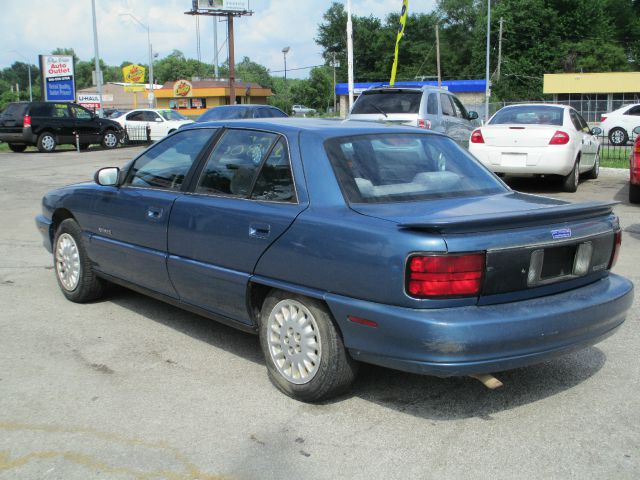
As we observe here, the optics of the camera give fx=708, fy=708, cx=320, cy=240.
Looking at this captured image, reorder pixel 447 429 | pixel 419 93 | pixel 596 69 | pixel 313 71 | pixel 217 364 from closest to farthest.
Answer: pixel 447 429 < pixel 217 364 < pixel 419 93 < pixel 596 69 < pixel 313 71

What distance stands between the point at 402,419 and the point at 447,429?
0.25 meters

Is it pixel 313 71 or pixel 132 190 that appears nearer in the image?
pixel 132 190

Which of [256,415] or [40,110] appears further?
[40,110]

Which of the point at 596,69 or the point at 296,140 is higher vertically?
the point at 596,69

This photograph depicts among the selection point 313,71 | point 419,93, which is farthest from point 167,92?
point 419,93

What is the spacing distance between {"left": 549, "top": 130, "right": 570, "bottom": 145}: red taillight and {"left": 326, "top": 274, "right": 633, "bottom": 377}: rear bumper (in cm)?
863

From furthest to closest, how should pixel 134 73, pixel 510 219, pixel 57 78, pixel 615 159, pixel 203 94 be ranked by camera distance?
pixel 134 73, pixel 203 94, pixel 57 78, pixel 615 159, pixel 510 219

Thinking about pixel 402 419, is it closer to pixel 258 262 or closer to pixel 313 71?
pixel 258 262

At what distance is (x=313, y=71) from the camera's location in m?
100

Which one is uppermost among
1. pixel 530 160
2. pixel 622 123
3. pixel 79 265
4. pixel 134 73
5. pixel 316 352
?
pixel 134 73

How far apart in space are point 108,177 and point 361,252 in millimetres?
2677

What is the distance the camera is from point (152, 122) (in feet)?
101

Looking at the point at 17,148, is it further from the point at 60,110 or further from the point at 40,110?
the point at 60,110

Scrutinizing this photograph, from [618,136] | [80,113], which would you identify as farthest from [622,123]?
[80,113]
